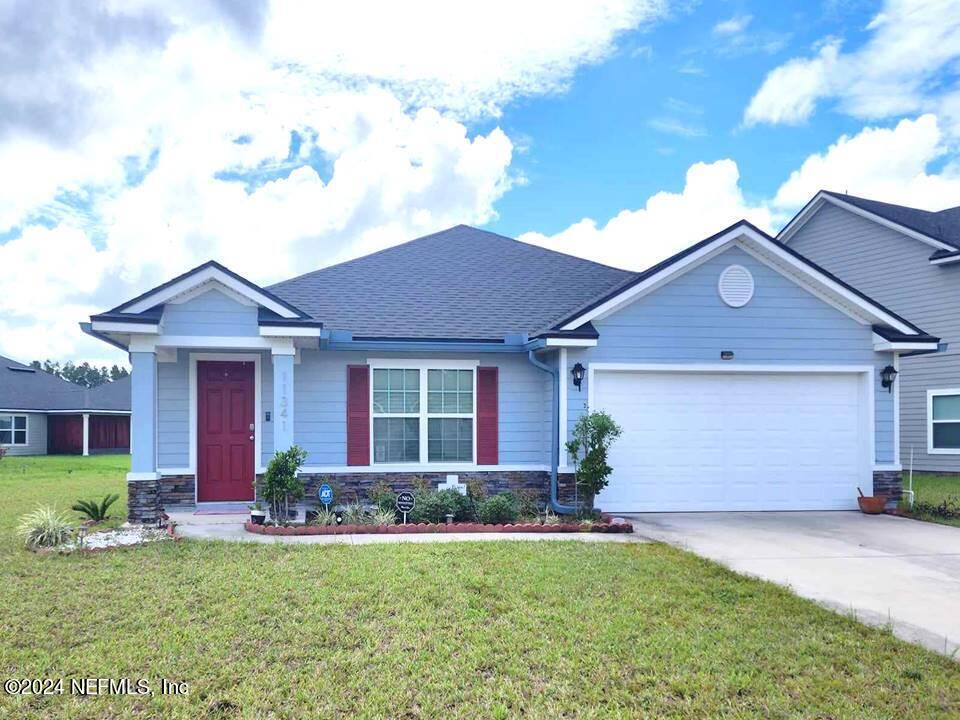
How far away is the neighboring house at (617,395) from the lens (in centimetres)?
1064

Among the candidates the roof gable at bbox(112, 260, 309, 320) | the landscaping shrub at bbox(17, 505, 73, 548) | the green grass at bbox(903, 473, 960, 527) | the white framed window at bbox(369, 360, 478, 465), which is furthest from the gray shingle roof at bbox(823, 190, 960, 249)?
the landscaping shrub at bbox(17, 505, 73, 548)

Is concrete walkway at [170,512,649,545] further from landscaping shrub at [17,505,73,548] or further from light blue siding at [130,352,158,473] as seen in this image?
landscaping shrub at [17,505,73,548]

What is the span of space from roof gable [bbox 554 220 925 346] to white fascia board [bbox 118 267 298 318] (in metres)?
4.06

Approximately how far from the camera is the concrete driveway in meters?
5.53

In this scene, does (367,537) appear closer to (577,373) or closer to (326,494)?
(326,494)

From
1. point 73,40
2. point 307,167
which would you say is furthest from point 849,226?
point 73,40

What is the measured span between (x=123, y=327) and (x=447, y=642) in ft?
21.7

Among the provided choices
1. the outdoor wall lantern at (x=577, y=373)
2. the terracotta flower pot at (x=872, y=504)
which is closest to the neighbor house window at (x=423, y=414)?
the outdoor wall lantern at (x=577, y=373)

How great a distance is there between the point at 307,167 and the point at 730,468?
450 inches

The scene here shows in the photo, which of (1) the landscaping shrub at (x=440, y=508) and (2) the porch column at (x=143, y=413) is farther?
(1) the landscaping shrub at (x=440, y=508)

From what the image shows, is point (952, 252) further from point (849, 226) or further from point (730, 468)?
point (730, 468)

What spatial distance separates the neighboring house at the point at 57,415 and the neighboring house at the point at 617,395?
2320 centimetres

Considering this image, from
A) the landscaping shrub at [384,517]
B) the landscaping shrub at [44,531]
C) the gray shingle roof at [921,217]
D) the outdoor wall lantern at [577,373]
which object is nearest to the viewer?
the landscaping shrub at [44,531]

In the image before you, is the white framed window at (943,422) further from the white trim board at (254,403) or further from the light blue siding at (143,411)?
the light blue siding at (143,411)
